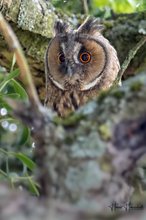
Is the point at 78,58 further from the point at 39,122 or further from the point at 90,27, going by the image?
the point at 39,122

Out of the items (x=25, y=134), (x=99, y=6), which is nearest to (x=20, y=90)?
(x=25, y=134)

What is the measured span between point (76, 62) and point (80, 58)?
0.03 m

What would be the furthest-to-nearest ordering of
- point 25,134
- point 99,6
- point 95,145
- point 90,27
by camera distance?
1. point 99,6
2. point 90,27
3. point 25,134
4. point 95,145

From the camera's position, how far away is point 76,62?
2.66 meters

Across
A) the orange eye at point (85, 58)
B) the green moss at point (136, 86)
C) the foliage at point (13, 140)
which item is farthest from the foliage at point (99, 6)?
the green moss at point (136, 86)

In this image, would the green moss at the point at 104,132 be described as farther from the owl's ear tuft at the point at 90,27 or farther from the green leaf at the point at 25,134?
the owl's ear tuft at the point at 90,27

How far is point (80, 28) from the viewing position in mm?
2637

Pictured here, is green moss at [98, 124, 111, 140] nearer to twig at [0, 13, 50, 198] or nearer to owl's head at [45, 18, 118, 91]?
twig at [0, 13, 50, 198]

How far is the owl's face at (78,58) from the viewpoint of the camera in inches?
103

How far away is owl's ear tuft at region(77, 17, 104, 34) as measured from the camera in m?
2.58

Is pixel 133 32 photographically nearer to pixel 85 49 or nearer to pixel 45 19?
pixel 85 49

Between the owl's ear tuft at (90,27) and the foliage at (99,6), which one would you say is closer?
the owl's ear tuft at (90,27)

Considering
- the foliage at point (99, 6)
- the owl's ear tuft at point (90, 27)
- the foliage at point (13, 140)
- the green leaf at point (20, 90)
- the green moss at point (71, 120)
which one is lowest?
the foliage at point (13, 140)

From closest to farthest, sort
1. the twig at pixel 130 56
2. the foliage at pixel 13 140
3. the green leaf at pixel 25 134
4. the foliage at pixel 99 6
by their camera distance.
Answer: the foliage at pixel 13 140
the green leaf at pixel 25 134
the twig at pixel 130 56
the foliage at pixel 99 6
